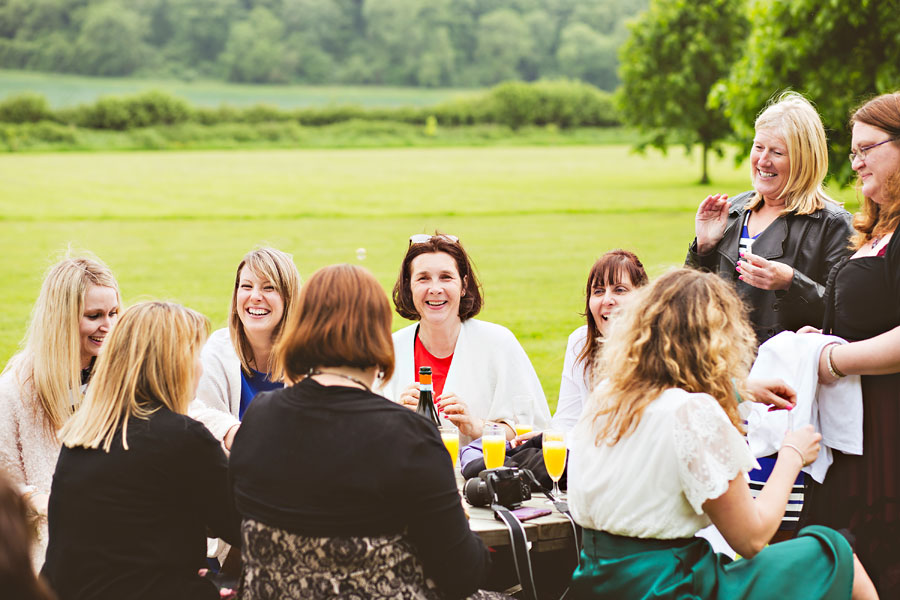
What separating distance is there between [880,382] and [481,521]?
1798 mm

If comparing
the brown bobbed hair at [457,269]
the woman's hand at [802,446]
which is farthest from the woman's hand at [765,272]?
the brown bobbed hair at [457,269]

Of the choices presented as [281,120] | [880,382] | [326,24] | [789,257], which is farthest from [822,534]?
[326,24]

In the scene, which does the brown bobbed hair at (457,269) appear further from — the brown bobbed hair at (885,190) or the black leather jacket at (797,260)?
the brown bobbed hair at (885,190)

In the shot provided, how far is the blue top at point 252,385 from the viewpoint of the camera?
15.8ft

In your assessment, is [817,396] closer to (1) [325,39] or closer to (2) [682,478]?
(2) [682,478]

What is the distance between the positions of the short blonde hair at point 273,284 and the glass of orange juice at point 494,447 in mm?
1551

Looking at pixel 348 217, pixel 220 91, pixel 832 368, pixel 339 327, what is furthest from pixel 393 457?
pixel 220 91

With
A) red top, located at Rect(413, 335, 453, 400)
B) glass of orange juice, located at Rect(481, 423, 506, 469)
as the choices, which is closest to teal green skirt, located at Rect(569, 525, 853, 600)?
glass of orange juice, located at Rect(481, 423, 506, 469)

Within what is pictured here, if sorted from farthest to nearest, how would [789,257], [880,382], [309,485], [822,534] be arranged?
[789,257] → [880,382] → [822,534] → [309,485]

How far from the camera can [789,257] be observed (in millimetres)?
4770

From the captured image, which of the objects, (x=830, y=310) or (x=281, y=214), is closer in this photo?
(x=830, y=310)

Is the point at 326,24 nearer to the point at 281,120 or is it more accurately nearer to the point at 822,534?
the point at 281,120

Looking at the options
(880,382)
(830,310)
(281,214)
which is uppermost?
(830,310)

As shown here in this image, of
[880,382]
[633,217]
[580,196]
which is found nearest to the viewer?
[880,382]
